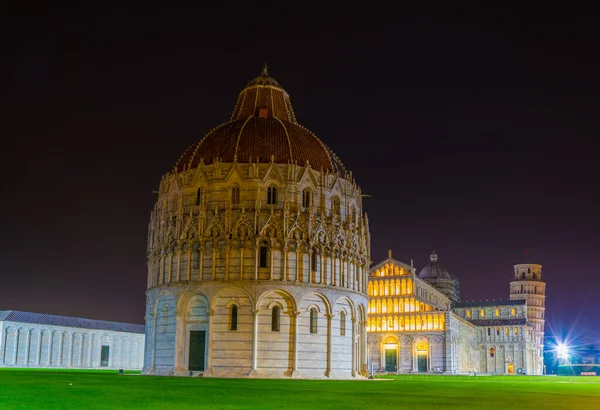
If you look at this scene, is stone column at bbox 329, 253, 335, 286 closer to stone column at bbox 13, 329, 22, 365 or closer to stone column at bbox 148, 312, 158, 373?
stone column at bbox 148, 312, 158, 373

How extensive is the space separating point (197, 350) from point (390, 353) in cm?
7870

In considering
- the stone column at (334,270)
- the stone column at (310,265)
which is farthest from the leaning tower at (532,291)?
the stone column at (310,265)

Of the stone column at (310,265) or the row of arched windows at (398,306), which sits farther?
the row of arched windows at (398,306)

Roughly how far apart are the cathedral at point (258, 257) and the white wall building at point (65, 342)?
145ft

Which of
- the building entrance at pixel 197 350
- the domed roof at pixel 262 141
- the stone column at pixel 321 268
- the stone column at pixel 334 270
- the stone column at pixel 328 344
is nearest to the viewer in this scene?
the building entrance at pixel 197 350

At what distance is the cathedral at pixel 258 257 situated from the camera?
64812mm

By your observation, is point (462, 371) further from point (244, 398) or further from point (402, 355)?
point (244, 398)

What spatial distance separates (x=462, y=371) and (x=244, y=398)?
12155cm

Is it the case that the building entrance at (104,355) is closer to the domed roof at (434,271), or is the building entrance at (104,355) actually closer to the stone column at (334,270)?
the stone column at (334,270)

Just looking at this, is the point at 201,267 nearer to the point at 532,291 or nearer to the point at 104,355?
the point at 104,355

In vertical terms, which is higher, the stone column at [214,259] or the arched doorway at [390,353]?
the stone column at [214,259]

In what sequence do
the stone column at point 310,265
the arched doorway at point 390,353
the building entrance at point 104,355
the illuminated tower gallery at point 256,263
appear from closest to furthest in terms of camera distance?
the illuminated tower gallery at point 256,263
the stone column at point 310,265
the building entrance at point 104,355
the arched doorway at point 390,353

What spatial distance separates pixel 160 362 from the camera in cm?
6806

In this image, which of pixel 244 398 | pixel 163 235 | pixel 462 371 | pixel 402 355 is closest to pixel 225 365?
pixel 163 235
